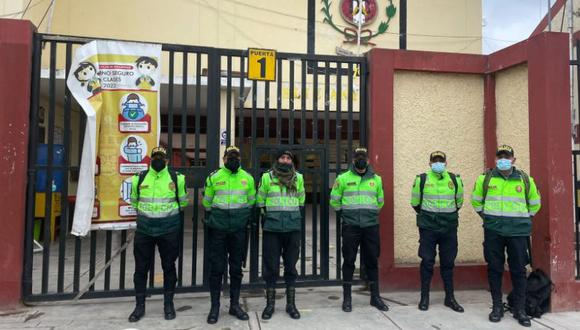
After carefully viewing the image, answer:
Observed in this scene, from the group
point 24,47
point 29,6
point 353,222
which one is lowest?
point 353,222

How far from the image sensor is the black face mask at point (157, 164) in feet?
15.5

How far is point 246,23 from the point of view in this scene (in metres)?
15.0

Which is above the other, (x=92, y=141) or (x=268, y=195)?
(x=92, y=141)

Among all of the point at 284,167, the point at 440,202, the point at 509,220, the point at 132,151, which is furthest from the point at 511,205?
the point at 132,151

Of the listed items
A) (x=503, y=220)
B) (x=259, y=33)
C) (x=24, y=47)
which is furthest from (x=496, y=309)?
(x=259, y=33)

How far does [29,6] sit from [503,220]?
411 inches

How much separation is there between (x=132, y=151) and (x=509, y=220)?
436 cm

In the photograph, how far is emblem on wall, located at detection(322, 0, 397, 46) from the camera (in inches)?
637

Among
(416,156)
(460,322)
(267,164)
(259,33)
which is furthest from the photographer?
(259,33)

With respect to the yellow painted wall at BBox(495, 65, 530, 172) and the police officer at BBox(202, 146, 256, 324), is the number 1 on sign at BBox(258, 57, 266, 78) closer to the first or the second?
the police officer at BBox(202, 146, 256, 324)

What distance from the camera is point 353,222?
201 inches

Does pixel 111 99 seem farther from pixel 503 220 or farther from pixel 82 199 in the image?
pixel 503 220

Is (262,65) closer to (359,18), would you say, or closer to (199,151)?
(199,151)

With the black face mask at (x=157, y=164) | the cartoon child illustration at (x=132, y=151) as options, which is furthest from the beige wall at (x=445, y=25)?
the black face mask at (x=157, y=164)
